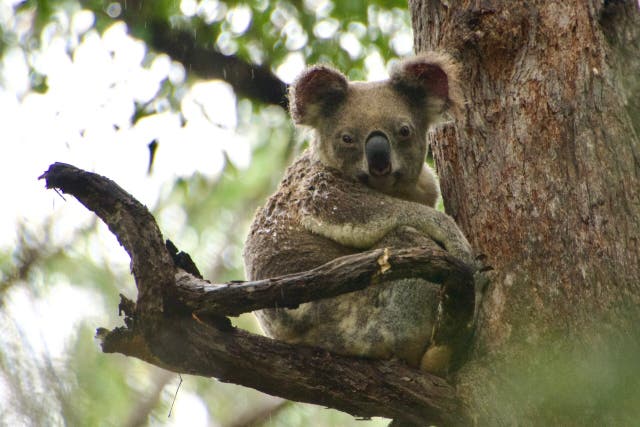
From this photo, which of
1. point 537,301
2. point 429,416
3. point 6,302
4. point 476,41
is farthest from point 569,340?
point 6,302

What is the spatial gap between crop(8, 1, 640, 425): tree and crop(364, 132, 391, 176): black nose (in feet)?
0.94

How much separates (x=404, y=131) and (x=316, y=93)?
0.56 metres

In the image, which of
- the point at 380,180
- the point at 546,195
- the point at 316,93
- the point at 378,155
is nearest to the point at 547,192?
the point at 546,195

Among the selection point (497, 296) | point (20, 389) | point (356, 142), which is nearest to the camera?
point (497, 296)

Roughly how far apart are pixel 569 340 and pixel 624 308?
24 cm

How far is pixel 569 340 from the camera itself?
2.89 meters

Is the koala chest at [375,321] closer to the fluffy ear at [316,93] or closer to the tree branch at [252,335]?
Result: the tree branch at [252,335]

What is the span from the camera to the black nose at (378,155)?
3.76m

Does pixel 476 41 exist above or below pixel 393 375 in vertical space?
above

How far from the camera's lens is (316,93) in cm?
418

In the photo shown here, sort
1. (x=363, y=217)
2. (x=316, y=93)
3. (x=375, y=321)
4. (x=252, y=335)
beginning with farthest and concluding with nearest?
(x=316, y=93) → (x=363, y=217) → (x=375, y=321) → (x=252, y=335)

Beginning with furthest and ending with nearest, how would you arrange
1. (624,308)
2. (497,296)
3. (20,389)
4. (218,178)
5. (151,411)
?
(218,178) < (151,411) < (20,389) < (497,296) < (624,308)

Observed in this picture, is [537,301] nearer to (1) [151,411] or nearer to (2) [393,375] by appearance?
(2) [393,375]

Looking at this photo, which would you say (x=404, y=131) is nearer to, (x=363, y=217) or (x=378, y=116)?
(x=378, y=116)
